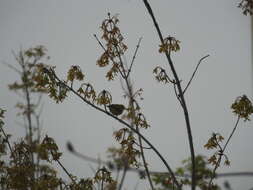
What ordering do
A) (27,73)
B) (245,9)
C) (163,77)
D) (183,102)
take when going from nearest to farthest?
(183,102), (163,77), (245,9), (27,73)

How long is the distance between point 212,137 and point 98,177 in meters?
1.59

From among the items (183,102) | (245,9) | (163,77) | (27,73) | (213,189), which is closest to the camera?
(183,102)

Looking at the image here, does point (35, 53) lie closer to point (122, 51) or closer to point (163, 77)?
point (122, 51)

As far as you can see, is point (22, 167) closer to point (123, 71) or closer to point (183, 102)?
Result: point (123, 71)

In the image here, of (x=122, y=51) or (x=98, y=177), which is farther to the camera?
(x=122, y=51)

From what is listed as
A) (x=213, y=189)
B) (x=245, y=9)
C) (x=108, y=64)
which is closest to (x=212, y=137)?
(x=213, y=189)

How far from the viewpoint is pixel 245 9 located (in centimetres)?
388

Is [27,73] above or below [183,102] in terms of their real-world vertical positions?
above

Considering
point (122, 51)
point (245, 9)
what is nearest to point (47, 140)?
point (122, 51)

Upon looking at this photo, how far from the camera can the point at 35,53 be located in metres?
10.9

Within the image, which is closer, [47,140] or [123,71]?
[47,140]

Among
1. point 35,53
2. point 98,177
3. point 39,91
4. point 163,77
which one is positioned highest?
point 35,53

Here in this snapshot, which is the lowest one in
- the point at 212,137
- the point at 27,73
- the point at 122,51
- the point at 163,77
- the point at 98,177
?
the point at 98,177

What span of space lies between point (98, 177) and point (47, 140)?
2.62 feet
